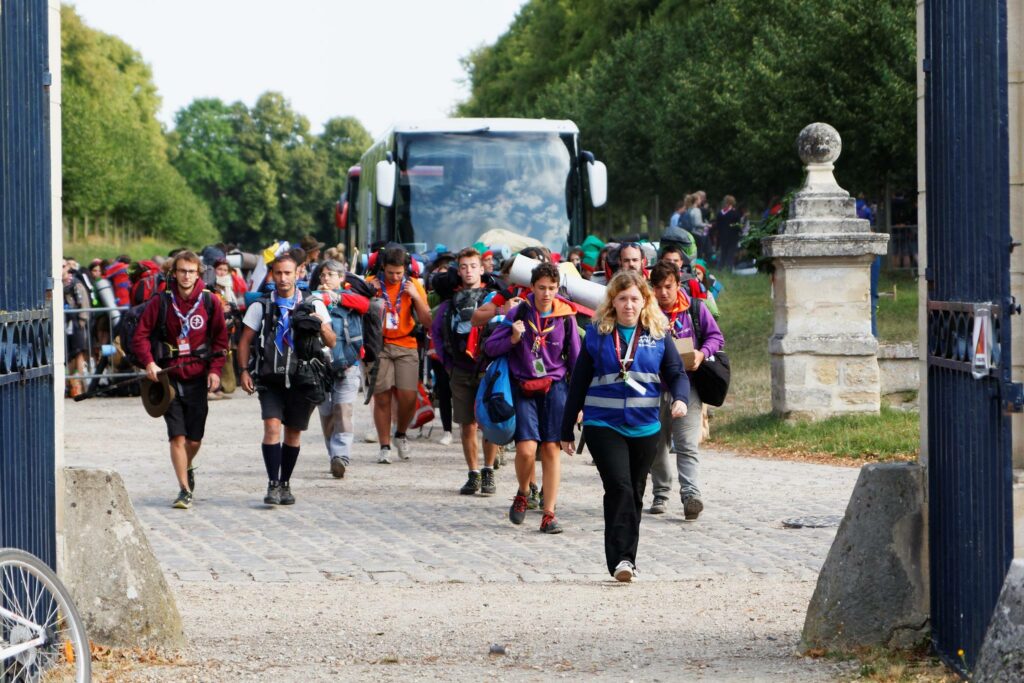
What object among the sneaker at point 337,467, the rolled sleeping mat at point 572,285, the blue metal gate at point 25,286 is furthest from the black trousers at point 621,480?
the sneaker at point 337,467

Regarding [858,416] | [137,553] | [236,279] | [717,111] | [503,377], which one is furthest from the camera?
[717,111]

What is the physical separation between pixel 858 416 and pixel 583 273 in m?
3.06

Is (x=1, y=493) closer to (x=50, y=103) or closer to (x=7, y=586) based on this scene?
(x=7, y=586)

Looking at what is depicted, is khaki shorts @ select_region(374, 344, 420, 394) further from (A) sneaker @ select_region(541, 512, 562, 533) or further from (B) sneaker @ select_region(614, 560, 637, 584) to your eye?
(B) sneaker @ select_region(614, 560, 637, 584)

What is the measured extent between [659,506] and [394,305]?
3.80 meters

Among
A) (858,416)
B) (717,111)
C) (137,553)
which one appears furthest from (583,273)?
(717,111)

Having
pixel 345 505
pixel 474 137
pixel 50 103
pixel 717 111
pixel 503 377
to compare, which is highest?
pixel 717 111

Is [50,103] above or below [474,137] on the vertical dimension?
below

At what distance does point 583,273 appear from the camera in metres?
14.7

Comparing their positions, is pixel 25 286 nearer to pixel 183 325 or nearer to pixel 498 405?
pixel 498 405

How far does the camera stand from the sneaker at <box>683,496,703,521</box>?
35.3 feet

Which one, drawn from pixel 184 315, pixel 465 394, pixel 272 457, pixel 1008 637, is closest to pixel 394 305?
pixel 465 394

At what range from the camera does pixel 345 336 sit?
1282 centimetres

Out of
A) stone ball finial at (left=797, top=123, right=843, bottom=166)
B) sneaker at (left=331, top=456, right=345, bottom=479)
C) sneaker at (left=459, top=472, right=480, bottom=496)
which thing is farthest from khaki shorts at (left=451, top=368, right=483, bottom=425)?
stone ball finial at (left=797, top=123, right=843, bottom=166)
